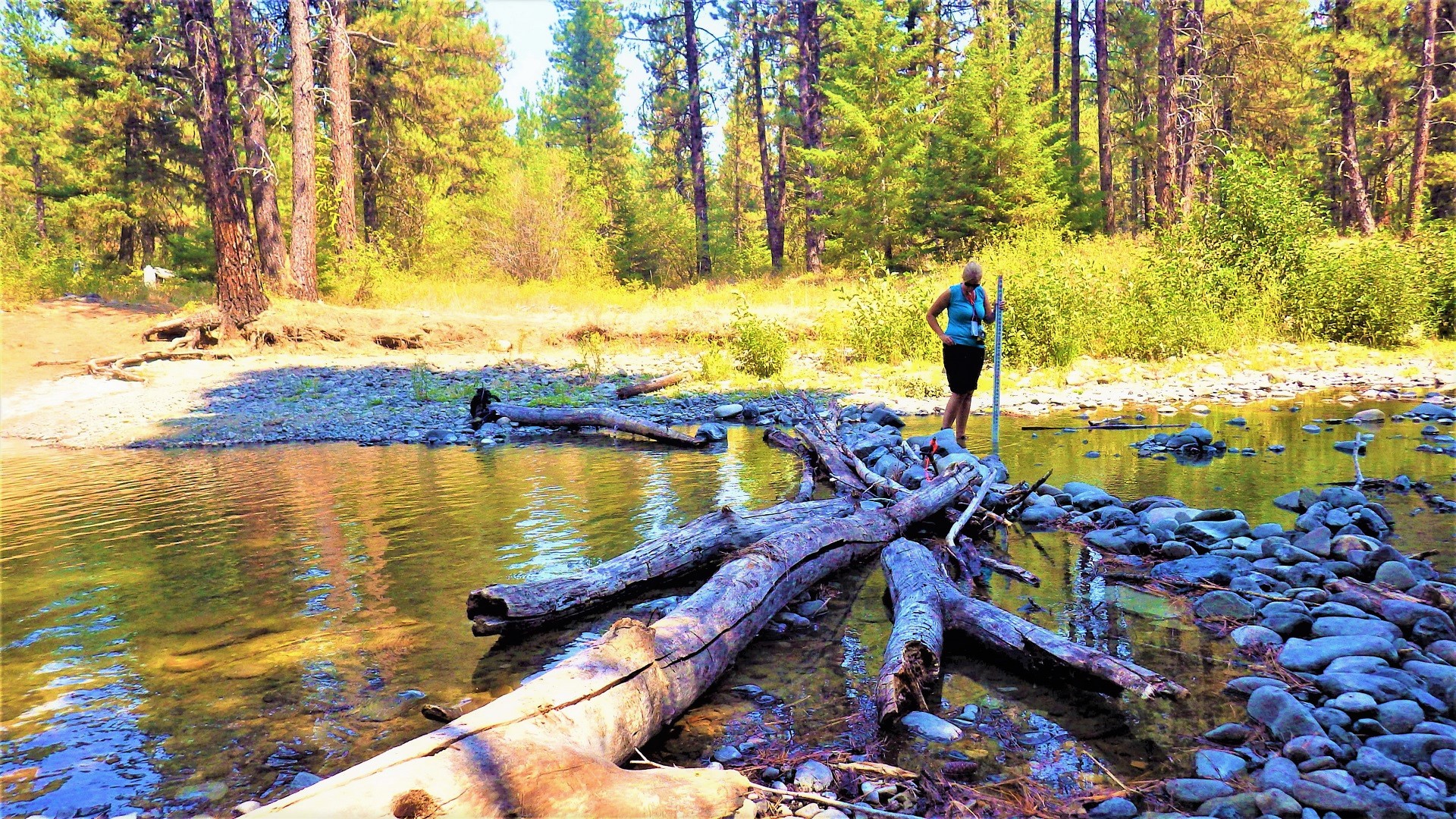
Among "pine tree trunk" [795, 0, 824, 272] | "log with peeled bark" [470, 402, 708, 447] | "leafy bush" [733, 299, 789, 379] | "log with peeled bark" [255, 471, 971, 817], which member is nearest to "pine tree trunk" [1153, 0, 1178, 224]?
"pine tree trunk" [795, 0, 824, 272]

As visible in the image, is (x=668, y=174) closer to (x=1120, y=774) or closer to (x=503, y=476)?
(x=503, y=476)

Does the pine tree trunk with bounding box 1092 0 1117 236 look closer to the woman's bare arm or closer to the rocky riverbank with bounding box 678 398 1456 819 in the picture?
the woman's bare arm

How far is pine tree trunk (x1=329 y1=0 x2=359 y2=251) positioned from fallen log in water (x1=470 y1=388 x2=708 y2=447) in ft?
38.7

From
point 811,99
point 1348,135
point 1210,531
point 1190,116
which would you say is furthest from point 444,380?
point 1348,135

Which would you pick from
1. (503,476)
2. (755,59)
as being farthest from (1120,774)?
(755,59)

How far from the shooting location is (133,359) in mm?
→ 15570

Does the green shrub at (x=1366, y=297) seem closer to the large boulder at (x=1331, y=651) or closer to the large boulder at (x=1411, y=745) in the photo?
the large boulder at (x=1331, y=651)

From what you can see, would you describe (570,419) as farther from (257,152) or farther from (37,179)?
(37,179)

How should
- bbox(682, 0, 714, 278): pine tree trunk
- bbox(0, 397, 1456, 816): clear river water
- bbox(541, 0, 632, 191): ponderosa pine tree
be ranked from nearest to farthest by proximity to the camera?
1. bbox(0, 397, 1456, 816): clear river water
2. bbox(682, 0, 714, 278): pine tree trunk
3. bbox(541, 0, 632, 191): ponderosa pine tree

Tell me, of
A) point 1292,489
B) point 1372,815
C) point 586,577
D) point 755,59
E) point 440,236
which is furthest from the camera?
point 755,59

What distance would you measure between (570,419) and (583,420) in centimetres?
19

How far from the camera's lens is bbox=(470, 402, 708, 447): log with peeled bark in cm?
1027

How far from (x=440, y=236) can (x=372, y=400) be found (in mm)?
15464

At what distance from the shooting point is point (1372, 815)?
264 centimetres
